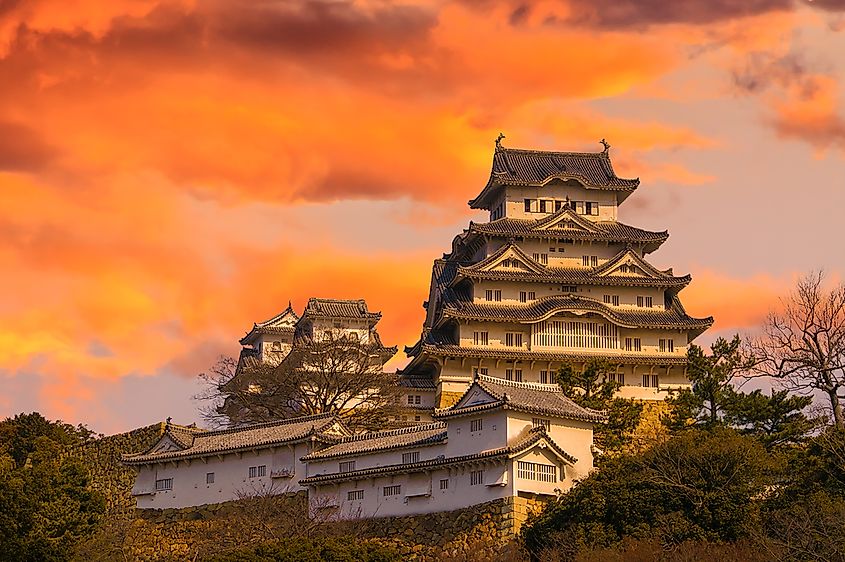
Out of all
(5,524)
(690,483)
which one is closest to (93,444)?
(5,524)

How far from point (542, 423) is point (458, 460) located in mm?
3301

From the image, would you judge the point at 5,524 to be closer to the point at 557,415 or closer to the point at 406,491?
the point at 406,491

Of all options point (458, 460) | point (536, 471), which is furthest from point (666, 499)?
point (458, 460)

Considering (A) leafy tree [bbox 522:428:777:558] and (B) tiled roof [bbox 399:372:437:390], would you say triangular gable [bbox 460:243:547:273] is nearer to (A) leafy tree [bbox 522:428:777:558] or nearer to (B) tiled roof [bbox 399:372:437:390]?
(B) tiled roof [bbox 399:372:437:390]

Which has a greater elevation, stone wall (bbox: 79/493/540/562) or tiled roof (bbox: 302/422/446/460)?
tiled roof (bbox: 302/422/446/460)

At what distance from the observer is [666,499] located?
48.9 m

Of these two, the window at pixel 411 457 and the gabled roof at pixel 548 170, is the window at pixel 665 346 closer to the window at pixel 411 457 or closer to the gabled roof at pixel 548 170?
the gabled roof at pixel 548 170

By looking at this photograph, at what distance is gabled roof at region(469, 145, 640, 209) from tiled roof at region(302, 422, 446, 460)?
23.2 meters

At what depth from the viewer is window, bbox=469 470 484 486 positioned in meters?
53.8

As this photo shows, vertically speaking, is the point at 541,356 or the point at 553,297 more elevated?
the point at 553,297

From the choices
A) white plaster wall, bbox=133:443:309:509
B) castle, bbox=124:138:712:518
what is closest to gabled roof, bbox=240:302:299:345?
castle, bbox=124:138:712:518

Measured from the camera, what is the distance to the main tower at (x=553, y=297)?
73.8 metres

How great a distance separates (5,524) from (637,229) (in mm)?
37479

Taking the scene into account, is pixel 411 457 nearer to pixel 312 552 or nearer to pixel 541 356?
pixel 312 552
